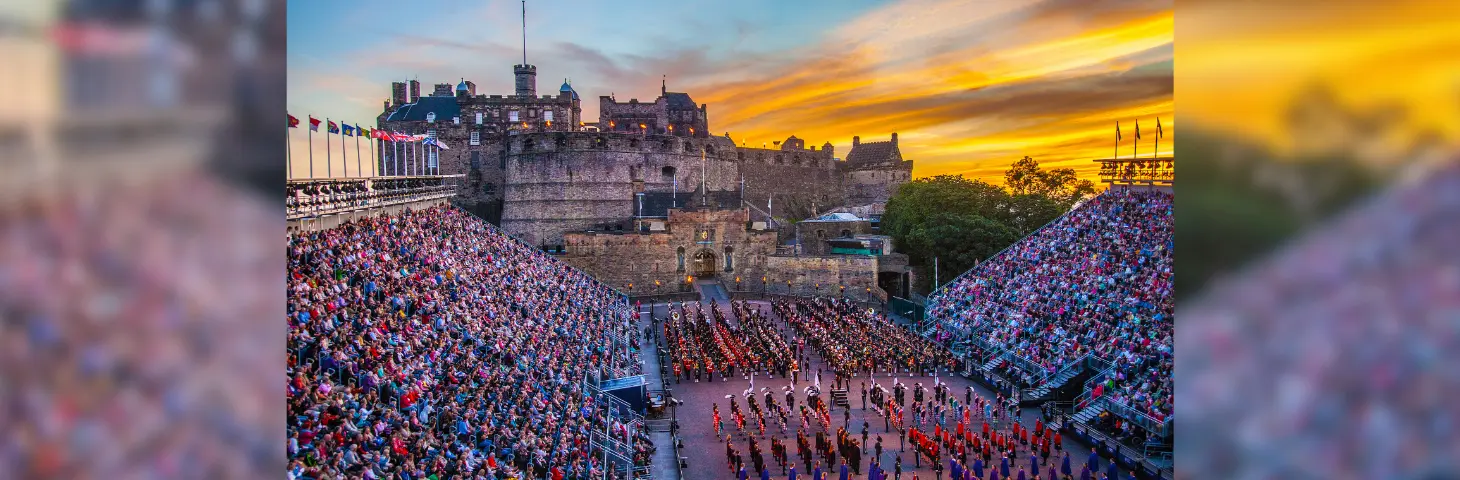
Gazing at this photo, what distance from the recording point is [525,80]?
6519 cm

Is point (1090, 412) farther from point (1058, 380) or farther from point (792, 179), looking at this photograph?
point (792, 179)

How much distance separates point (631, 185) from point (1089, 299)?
3542 cm

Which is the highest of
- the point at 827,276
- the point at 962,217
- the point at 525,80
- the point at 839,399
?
the point at 525,80

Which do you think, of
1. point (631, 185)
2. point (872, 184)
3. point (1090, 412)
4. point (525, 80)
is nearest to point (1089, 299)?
point (1090, 412)

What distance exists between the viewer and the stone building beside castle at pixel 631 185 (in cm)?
4984

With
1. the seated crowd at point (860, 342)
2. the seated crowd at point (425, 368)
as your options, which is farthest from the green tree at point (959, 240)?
the seated crowd at point (425, 368)

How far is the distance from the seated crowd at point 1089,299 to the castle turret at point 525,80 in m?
36.7
